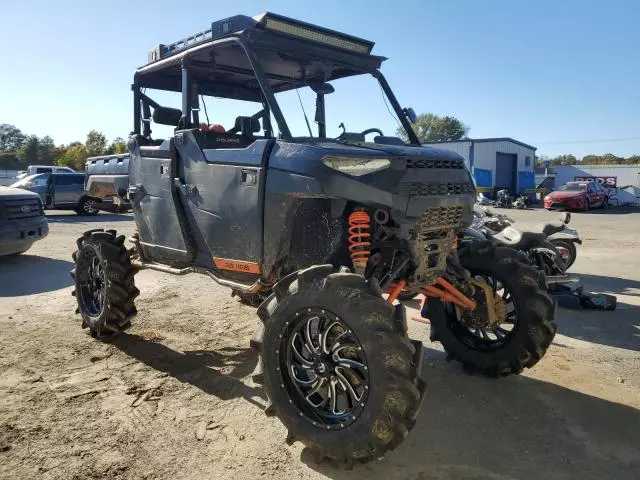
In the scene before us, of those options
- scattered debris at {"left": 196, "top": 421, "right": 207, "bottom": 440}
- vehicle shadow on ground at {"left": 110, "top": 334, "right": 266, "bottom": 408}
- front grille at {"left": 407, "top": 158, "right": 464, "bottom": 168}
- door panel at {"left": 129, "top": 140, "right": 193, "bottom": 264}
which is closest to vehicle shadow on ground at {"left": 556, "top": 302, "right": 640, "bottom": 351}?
front grille at {"left": 407, "top": 158, "right": 464, "bottom": 168}

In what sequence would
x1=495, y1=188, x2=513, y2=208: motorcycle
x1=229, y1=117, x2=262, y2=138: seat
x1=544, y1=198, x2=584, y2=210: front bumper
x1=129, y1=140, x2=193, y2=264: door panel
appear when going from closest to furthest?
x1=129, y1=140, x2=193, y2=264: door panel → x1=229, y1=117, x2=262, y2=138: seat → x1=544, y1=198, x2=584, y2=210: front bumper → x1=495, y1=188, x2=513, y2=208: motorcycle

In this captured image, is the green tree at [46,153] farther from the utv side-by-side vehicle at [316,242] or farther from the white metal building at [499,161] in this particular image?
the utv side-by-side vehicle at [316,242]

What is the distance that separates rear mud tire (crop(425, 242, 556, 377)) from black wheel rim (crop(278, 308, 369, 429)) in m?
1.70

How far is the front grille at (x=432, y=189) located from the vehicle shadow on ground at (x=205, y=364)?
1.99 metres

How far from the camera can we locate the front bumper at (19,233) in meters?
9.91

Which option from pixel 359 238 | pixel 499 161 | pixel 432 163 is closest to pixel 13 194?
pixel 359 238

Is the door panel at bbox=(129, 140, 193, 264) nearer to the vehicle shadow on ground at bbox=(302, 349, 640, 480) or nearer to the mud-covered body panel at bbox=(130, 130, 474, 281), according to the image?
the mud-covered body panel at bbox=(130, 130, 474, 281)

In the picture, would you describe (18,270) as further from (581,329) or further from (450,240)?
(581,329)

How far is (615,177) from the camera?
3894cm

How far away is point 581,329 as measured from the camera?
605cm

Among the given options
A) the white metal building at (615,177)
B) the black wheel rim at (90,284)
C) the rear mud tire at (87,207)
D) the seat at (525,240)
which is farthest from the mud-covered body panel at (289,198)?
the white metal building at (615,177)

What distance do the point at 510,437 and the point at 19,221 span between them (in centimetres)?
1001

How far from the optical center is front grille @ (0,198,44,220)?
10012 mm

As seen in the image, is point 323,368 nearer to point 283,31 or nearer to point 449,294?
point 449,294
